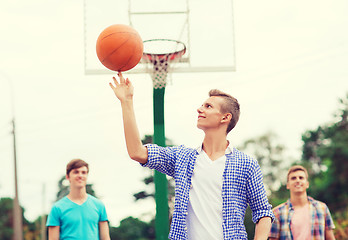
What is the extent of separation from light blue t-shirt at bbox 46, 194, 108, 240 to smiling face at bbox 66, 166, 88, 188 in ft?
0.62

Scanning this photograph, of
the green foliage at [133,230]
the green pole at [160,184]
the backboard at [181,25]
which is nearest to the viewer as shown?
the green pole at [160,184]

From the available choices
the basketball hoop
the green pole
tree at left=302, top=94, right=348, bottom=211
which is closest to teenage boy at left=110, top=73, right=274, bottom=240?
the green pole

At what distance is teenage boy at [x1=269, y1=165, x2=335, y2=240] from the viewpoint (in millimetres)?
6258

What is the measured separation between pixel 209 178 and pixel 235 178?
181mm

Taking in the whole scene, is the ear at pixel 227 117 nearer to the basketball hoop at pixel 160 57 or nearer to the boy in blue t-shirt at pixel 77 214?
the boy in blue t-shirt at pixel 77 214

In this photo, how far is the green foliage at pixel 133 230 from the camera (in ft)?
157

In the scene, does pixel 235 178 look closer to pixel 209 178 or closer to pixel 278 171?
pixel 209 178

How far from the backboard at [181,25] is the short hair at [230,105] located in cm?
465

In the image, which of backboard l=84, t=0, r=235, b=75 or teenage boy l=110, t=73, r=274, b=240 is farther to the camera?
backboard l=84, t=0, r=235, b=75

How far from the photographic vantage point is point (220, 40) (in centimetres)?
905

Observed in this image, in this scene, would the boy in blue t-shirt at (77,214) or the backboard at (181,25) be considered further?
the backboard at (181,25)

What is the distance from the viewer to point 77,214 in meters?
5.90

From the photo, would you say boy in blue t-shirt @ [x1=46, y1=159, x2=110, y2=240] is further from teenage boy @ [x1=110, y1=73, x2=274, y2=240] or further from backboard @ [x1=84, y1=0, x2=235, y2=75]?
backboard @ [x1=84, y1=0, x2=235, y2=75]

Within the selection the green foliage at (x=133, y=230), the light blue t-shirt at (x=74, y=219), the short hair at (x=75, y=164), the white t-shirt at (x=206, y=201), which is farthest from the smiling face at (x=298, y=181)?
the green foliage at (x=133, y=230)
